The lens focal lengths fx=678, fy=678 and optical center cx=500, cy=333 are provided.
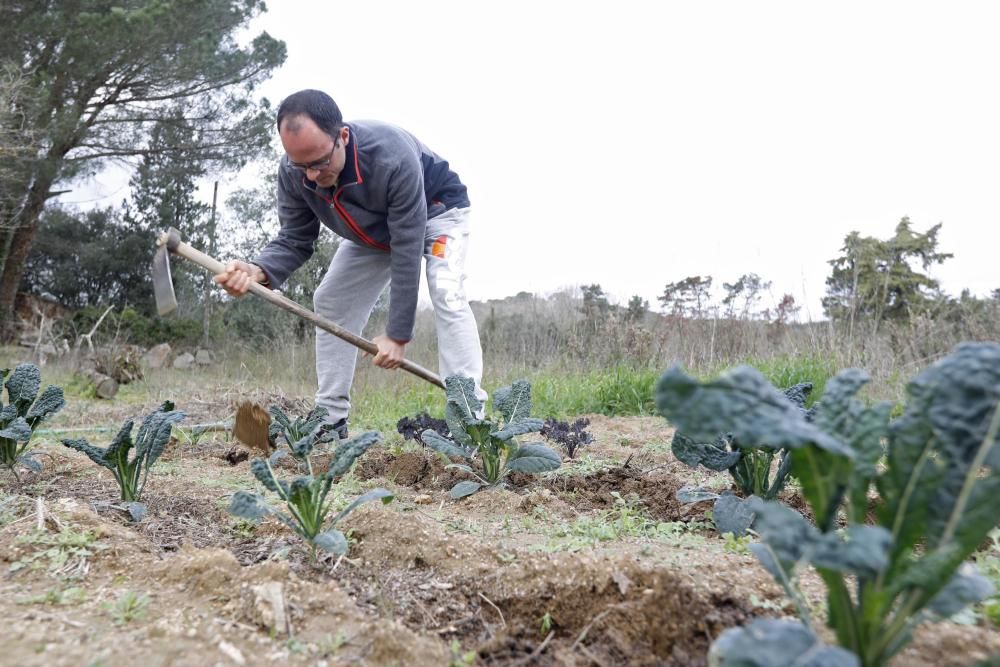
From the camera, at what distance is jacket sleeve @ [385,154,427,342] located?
11.7 feet

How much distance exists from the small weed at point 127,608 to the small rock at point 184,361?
13617 mm

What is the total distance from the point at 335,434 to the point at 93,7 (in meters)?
14.7

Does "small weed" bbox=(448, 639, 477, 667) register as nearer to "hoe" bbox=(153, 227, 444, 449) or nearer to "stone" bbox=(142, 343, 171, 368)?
"hoe" bbox=(153, 227, 444, 449)

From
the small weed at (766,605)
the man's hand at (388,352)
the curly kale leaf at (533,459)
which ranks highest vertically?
the man's hand at (388,352)

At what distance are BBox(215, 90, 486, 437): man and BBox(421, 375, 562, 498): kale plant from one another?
40cm

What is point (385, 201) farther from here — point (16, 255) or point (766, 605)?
point (16, 255)

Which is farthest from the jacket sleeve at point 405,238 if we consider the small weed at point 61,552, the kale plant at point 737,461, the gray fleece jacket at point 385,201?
the small weed at point 61,552

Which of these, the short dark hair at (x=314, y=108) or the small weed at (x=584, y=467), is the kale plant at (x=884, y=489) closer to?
the small weed at (x=584, y=467)

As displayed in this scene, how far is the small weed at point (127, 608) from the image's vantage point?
1398 millimetres

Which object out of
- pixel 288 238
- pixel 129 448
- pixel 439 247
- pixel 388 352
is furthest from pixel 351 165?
pixel 129 448

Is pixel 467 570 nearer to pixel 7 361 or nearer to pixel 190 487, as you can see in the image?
pixel 190 487

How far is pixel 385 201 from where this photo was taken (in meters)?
3.68

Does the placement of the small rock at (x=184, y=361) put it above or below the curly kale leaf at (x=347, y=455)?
below

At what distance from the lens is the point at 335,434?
324 cm
